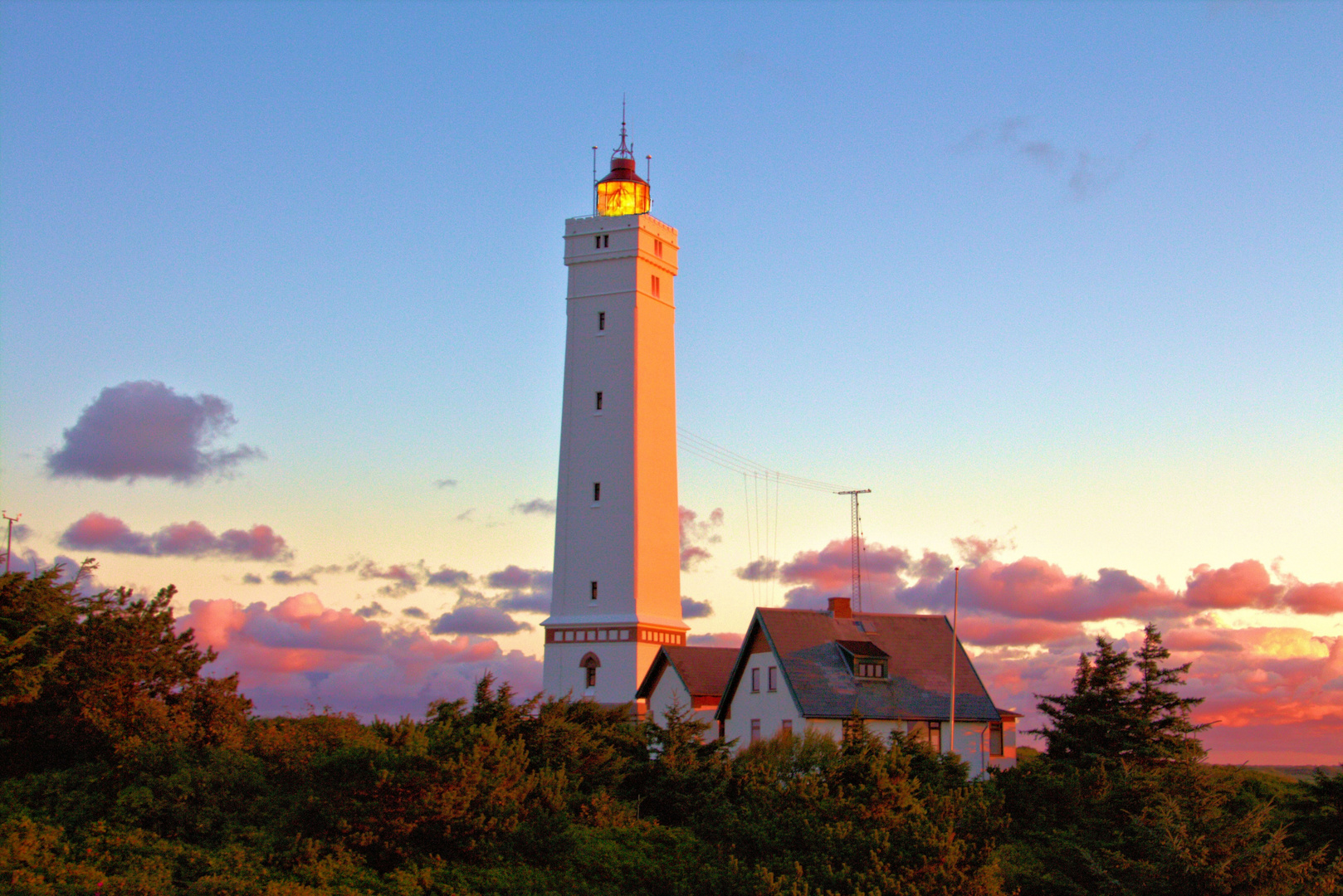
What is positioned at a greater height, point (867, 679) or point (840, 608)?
point (840, 608)

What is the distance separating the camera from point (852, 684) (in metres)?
37.1

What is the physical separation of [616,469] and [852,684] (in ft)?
44.6

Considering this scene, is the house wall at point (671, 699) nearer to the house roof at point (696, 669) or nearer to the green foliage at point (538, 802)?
the house roof at point (696, 669)

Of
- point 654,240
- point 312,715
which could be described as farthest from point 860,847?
point 654,240

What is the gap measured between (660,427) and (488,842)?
25.1 m

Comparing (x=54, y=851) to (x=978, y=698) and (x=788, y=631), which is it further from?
(x=978, y=698)

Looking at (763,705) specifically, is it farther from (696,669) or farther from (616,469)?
(616,469)

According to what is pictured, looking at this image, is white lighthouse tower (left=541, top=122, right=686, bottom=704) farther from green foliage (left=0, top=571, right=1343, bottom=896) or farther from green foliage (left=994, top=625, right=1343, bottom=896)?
green foliage (left=994, top=625, right=1343, bottom=896)

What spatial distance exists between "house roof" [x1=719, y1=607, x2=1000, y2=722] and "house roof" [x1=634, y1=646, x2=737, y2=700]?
266cm

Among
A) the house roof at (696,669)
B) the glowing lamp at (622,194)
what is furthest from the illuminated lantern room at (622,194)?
the house roof at (696,669)

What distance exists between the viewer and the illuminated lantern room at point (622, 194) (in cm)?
5072

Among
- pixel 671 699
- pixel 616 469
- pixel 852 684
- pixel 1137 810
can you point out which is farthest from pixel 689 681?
pixel 1137 810

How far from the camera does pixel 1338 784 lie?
29469 millimetres

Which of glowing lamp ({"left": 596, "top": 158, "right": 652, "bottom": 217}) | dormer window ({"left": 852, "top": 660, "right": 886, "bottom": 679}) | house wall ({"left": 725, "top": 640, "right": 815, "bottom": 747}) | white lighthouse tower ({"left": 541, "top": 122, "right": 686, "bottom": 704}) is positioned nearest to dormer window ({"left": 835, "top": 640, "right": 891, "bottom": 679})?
dormer window ({"left": 852, "top": 660, "right": 886, "bottom": 679})
